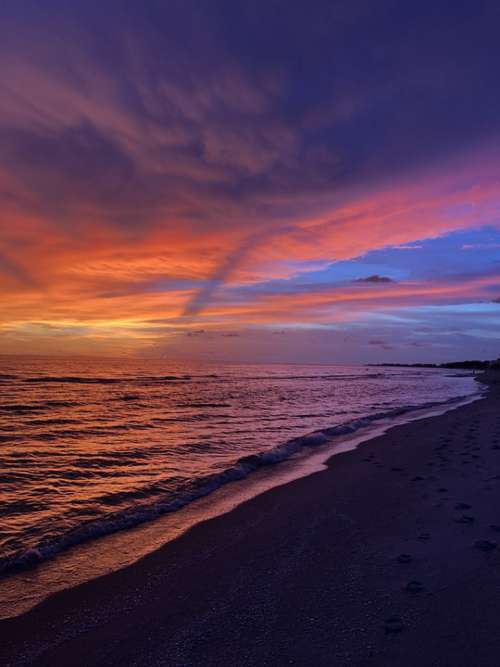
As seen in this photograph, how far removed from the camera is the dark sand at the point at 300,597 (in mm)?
3996

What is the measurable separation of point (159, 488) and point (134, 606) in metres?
5.06

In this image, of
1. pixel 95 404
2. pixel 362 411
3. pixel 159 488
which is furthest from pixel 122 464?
pixel 95 404

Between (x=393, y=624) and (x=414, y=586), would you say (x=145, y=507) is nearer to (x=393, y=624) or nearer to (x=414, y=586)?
(x=414, y=586)

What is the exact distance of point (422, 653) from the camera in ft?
12.6

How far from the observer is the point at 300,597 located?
195 inches

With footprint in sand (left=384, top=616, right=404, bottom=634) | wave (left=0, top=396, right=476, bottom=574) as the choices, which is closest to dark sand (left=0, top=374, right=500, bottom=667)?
footprint in sand (left=384, top=616, right=404, bottom=634)

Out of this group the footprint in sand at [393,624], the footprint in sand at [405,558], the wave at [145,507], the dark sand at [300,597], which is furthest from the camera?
the wave at [145,507]

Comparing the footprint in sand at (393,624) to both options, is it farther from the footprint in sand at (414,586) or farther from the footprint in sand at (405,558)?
the footprint in sand at (405,558)

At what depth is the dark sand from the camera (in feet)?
13.1

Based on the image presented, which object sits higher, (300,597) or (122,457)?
(300,597)

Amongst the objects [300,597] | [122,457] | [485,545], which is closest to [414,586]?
[300,597]

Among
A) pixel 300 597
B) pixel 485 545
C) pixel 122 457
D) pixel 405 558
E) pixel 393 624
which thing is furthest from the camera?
pixel 122 457

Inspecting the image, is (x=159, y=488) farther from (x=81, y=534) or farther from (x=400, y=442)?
(x=400, y=442)

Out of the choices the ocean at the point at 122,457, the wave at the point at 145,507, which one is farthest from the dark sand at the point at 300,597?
the ocean at the point at 122,457
